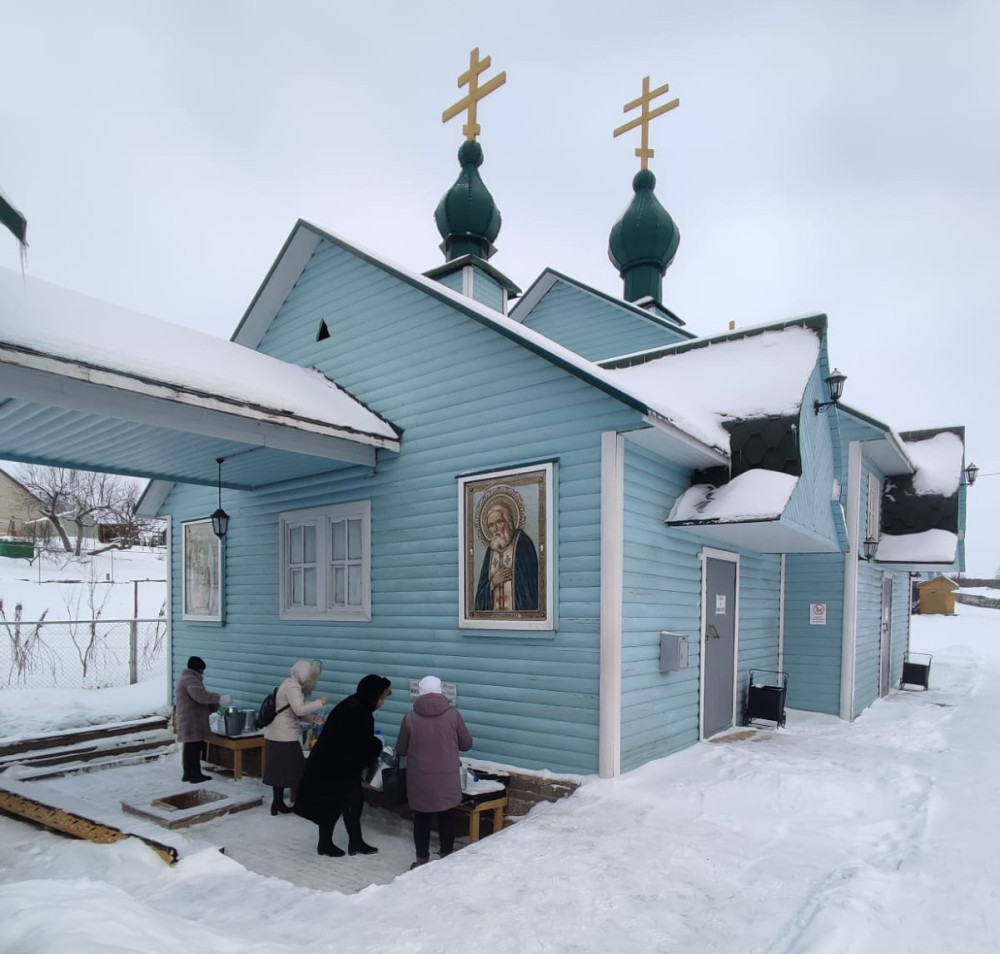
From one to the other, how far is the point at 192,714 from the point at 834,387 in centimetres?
847

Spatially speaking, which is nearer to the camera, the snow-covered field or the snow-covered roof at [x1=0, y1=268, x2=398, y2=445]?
the snow-covered roof at [x1=0, y1=268, x2=398, y2=445]

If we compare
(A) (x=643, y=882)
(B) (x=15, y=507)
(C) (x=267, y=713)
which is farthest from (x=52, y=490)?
(A) (x=643, y=882)

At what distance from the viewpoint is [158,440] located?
756 centimetres

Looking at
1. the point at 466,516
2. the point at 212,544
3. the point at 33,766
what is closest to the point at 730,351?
the point at 466,516

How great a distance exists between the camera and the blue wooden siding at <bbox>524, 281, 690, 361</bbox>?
12.7 metres

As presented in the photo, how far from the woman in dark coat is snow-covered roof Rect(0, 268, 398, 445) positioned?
9.22ft

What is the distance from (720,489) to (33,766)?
→ 8590 mm

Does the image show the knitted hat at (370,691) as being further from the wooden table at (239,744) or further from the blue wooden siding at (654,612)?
the wooden table at (239,744)

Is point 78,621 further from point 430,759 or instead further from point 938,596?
point 938,596

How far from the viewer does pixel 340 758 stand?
577cm

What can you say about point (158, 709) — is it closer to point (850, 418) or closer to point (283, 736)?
point (283, 736)

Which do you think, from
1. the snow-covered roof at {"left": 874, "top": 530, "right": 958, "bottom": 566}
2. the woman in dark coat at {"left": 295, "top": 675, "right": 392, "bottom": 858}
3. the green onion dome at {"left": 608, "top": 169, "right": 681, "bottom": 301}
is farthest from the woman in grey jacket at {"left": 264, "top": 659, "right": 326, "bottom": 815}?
the green onion dome at {"left": 608, "top": 169, "right": 681, "bottom": 301}

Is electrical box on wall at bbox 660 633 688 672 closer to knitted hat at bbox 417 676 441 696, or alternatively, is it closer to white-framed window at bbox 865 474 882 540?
knitted hat at bbox 417 676 441 696

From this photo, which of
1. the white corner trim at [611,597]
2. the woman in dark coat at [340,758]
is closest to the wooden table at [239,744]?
the woman in dark coat at [340,758]
